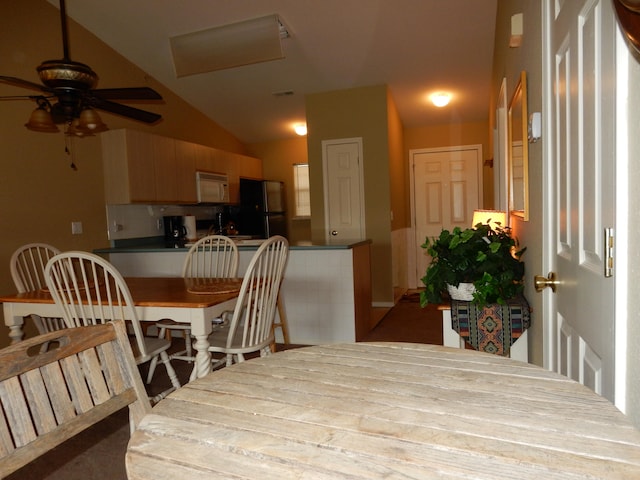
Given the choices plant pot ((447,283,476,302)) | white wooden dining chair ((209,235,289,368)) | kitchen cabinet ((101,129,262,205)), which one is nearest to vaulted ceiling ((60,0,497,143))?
kitchen cabinet ((101,129,262,205))

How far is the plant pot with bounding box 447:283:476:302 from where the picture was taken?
1875 millimetres

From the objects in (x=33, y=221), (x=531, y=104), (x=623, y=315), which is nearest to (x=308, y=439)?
(x=623, y=315)

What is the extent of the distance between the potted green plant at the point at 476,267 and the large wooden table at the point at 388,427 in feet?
2.80

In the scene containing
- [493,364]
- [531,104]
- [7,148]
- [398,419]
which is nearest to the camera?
[398,419]

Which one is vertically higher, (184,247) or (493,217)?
(493,217)

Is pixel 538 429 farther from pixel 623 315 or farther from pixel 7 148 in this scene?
pixel 7 148

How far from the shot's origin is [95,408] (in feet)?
2.95

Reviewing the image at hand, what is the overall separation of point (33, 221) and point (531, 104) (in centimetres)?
363

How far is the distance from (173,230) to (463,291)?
147 inches

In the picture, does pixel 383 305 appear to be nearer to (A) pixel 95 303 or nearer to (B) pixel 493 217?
(B) pixel 493 217

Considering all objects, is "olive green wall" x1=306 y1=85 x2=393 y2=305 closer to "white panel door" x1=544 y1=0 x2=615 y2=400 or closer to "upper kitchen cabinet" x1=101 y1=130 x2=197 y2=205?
"upper kitchen cabinet" x1=101 y1=130 x2=197 y2=205

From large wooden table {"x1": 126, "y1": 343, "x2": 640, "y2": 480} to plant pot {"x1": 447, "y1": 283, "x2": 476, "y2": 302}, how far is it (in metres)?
0.87

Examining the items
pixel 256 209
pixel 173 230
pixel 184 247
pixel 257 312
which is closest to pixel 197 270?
pixel 184 247

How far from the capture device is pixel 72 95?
2.26 meters
